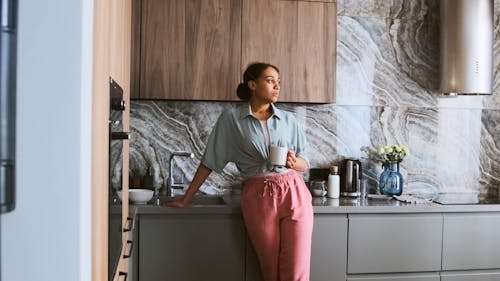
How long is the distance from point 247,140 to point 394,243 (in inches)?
39.8

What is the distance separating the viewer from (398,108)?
3562mm

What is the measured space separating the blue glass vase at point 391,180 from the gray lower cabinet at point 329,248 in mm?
597

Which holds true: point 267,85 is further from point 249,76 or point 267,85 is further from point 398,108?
point 398,108

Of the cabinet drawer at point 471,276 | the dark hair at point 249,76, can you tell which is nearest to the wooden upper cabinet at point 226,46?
the dark hair at point 249,76

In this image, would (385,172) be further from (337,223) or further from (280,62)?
(280,62)

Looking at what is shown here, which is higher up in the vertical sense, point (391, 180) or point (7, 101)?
point (7, 101)

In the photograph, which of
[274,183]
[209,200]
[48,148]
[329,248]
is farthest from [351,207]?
[48,148]

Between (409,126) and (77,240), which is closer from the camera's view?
(77,240)

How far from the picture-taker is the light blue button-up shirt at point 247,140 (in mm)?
2715

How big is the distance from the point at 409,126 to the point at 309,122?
2.25 ft

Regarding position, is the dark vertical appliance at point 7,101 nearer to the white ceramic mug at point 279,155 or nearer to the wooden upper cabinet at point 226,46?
the white ceramic mug at point 279,155

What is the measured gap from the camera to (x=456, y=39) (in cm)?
329

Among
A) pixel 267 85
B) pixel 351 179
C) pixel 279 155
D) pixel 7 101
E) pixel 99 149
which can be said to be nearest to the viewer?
pixel 7 101

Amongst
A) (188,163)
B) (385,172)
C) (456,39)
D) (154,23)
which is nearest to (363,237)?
(385,172)
